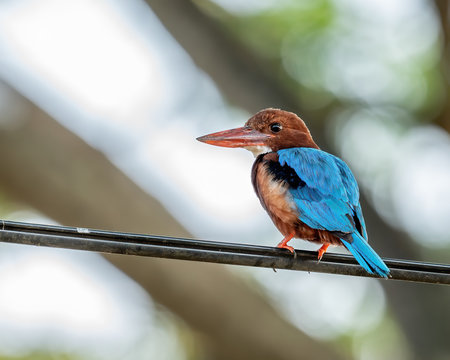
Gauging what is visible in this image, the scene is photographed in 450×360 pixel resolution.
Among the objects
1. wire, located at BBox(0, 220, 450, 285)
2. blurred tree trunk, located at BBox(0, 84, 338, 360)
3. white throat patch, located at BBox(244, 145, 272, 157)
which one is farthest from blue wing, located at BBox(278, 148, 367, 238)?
blurred tree trunk, located at BBox(0, 84, 338, 360)

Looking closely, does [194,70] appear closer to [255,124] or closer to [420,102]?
[420,102]

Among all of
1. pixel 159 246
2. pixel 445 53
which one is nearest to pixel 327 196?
pixel 159 246

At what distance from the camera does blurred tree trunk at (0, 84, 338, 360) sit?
23.6 feet

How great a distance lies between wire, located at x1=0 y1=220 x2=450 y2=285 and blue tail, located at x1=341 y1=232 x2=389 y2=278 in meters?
0.13

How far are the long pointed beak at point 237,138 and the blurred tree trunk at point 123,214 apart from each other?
8.23 feet

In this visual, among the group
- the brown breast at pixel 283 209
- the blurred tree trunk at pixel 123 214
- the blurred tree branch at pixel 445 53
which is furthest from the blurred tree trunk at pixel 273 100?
the brown breast at pixel 283 209

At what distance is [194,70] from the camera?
27.9 feet

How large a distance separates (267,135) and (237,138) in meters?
0.17

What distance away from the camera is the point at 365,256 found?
360 cm

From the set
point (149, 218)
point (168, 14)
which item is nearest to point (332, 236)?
point (149, 218)

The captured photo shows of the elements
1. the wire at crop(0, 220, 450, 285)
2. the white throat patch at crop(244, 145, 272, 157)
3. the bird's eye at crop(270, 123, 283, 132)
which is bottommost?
the wire at crop(0, 220, 450, 285)

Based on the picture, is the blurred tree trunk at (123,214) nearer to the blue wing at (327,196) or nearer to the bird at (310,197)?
the bird at (310,197)

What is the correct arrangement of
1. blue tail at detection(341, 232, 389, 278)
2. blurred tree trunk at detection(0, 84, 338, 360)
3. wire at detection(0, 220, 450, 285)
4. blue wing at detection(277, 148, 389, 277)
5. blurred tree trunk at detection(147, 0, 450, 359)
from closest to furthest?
wire at detection(0, 220, 450, 285), blue tail at detection(341, 232, 389, 278), blue wing at detection(277, 148, 389, 277), blurred tree trunk at detection(0, 84, 338, 360), blurred tree trunk at detection(147, 0, 450, 359)

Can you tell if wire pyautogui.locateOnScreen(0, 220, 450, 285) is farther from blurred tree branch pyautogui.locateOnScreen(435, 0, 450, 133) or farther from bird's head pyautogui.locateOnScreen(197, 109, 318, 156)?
blurred tree branch pyautogui.locateOnScreen(435, 0, 450, 133)
